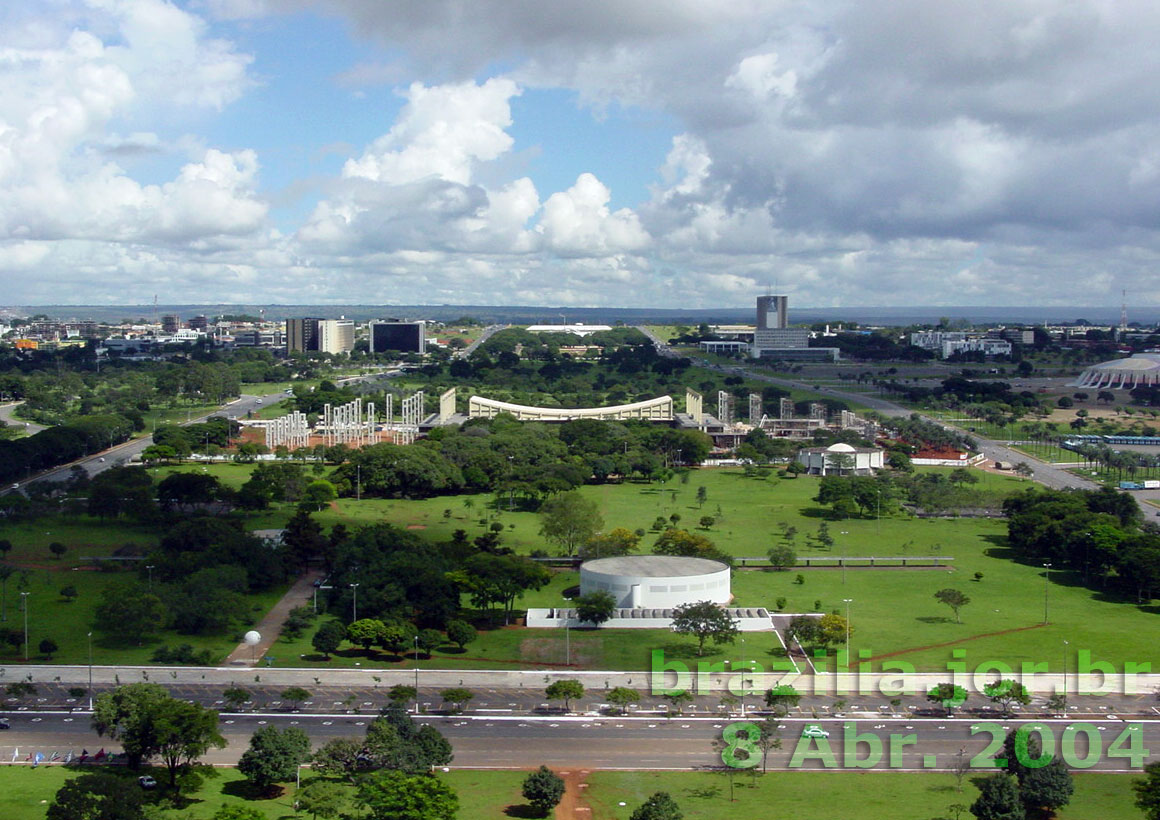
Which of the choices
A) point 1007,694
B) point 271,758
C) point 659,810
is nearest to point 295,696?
point 271,758

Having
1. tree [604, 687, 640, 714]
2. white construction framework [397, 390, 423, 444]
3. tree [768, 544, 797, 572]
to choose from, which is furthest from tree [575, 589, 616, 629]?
white construction framework [397, 390, 423, 444]

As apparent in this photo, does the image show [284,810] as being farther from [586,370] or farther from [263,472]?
[586,370]

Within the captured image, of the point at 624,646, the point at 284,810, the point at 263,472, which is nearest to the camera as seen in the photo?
the point at 284,810

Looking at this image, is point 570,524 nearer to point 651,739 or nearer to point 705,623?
point 705,623

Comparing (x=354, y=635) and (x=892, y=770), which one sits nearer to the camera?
(x=892, y=770)

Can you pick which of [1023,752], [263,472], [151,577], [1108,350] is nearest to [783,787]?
[1023,752]

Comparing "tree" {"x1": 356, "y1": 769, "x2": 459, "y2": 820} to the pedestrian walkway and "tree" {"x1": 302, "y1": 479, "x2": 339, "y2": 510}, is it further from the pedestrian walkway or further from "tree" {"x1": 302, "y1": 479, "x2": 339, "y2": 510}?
"tree" {"x1": 302, "y1": 479, "x2": 339, "y2": 510}
